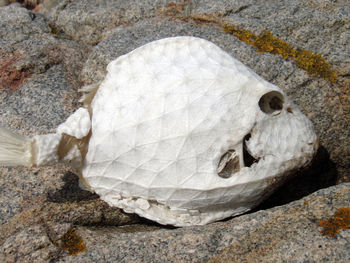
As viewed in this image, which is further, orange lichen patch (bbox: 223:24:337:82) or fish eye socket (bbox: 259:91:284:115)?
orange lichen patch (bbox: 223:24:337:82)

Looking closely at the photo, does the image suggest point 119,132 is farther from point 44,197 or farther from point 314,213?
point 314,213

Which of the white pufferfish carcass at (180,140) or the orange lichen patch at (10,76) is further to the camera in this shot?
the orange lichen patch at (10,76)

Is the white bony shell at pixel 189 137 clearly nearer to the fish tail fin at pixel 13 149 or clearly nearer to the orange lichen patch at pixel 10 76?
the fish tail fin at pixel 13 149

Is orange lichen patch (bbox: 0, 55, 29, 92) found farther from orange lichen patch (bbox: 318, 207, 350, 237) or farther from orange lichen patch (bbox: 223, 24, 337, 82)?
orange lichen patch (bbox: 318, 207, 350, 237)

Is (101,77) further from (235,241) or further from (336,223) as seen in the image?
(336,223)

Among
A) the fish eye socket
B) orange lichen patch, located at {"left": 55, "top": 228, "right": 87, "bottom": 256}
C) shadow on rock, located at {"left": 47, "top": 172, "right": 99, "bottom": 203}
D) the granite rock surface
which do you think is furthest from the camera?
shadow on rock, located at {"left": 47, "top": 172, "right": 99, "bottom": 203}

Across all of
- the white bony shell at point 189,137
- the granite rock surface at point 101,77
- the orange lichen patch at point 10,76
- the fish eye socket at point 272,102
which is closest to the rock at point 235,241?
the granite rock surface at point 101,77

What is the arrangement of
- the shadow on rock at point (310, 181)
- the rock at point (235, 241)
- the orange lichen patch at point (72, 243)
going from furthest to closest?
the shadow on rock at point (310, 181) → the orange lichen patch at point (72, 243) → the rock at point (235, 241)

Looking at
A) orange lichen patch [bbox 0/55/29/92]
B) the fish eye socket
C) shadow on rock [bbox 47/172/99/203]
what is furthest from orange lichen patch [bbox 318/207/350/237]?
orange lichen patch [bbox 0/55/29/92]

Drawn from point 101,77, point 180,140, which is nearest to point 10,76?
point 101,77
